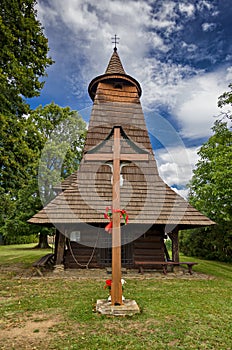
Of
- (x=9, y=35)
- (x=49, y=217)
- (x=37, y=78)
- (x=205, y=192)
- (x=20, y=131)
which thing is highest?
(x=9, y=35)

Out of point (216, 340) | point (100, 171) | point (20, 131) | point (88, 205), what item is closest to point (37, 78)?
point (20, 131)

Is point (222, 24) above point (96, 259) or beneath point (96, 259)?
above

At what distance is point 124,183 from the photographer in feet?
33.6

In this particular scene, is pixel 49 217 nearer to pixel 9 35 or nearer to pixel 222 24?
pixel 9 35

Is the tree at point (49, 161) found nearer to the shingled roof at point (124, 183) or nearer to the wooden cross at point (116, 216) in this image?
the shingled roof at point (124, 183)

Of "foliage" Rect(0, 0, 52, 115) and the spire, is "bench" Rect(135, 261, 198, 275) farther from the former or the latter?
the spire

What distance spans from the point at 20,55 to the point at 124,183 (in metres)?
6.50

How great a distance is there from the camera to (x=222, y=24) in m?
10.7

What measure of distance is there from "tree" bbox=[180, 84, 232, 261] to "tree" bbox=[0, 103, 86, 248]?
956 centimetres

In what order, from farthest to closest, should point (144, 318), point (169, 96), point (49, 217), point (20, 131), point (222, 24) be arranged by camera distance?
point (169, 96) < point (222, 24) < point (20, 131) < point (49, 217) < point (144, 318)

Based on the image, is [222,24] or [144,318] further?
[222,24]

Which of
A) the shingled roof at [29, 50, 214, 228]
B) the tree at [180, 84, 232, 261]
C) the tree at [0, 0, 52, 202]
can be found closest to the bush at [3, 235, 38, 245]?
the tree at [180, 84, 232, 261]

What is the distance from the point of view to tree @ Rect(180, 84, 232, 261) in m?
11.5

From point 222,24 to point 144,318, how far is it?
11.9 m
